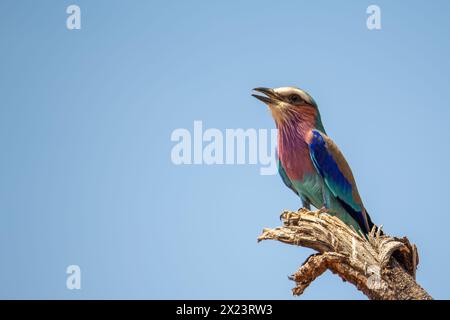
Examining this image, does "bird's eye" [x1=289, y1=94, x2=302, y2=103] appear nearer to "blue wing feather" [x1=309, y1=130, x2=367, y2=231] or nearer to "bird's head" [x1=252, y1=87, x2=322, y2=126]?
"bird's head" [x1=252, y1=87, x2=322, y2=126]

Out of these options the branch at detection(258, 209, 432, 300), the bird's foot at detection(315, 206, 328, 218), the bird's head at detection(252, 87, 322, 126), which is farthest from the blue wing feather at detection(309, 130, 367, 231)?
the branch at detection(258, 209, 432, 300)

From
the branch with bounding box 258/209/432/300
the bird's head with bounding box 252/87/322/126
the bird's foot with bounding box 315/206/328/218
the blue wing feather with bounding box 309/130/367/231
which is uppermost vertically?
the bird's head with bounding box 252/87/322/126

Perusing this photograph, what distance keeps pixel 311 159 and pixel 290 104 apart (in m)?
0.87

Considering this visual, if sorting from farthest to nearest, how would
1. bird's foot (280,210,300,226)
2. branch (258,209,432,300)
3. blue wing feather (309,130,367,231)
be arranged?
blue wing feather (309,130,367,231) → bird's foot (280,210,300,226) → branch (258,209,432,300)

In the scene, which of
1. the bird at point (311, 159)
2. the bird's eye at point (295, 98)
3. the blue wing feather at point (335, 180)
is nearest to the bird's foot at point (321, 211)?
the bird at point (311, 159)

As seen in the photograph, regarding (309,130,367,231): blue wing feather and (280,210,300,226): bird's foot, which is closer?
(280,210,300,226): bird's foot

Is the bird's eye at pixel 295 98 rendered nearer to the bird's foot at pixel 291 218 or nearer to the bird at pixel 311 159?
the bird at pixel 311 159

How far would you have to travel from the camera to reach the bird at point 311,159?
11.0m

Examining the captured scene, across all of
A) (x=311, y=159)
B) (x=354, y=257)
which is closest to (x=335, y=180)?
(x=311, y=159)

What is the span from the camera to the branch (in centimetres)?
862

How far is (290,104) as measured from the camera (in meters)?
11.3

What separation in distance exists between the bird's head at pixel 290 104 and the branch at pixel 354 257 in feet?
7.10
